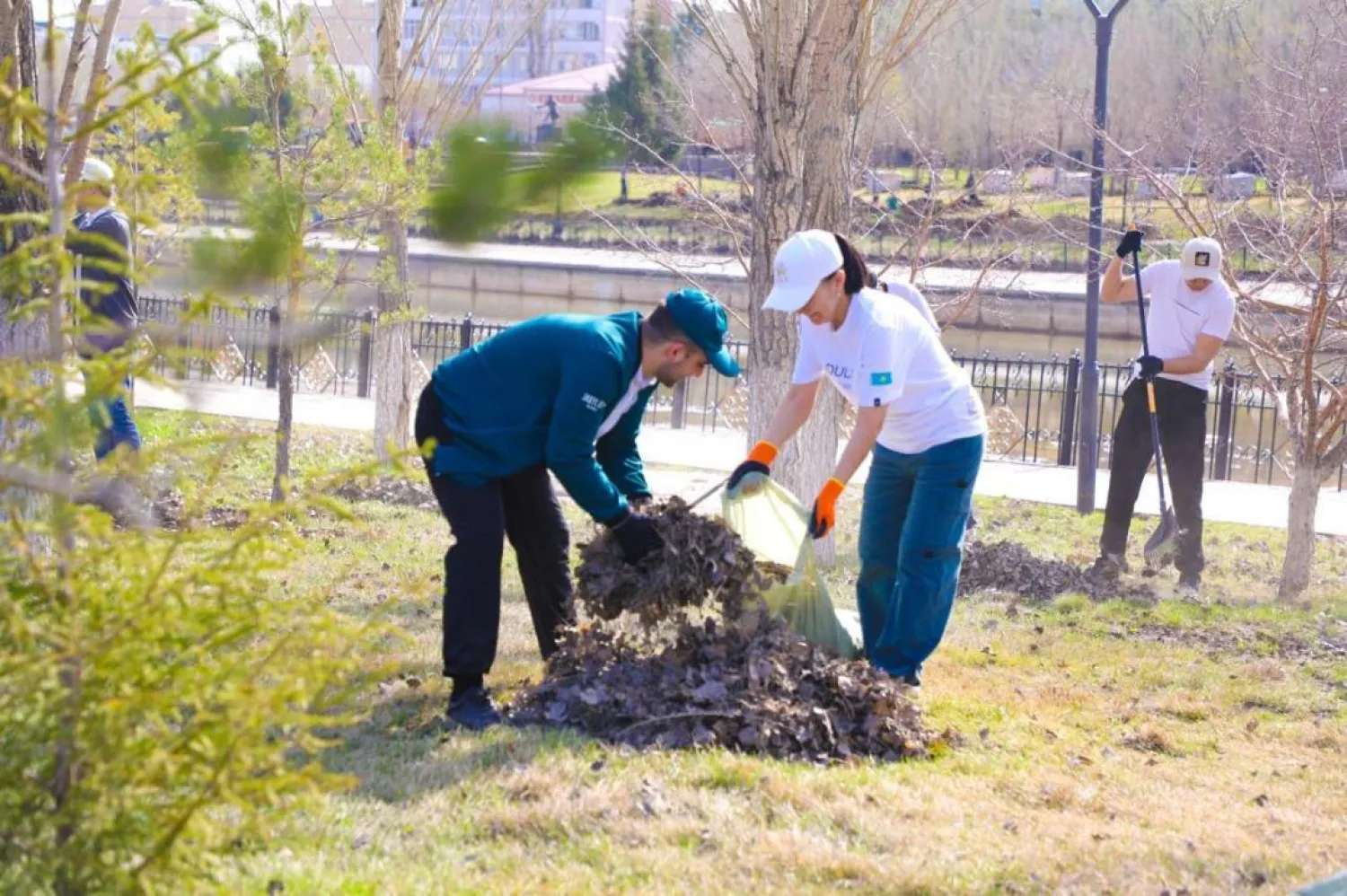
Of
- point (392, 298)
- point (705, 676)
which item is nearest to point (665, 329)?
point (705, 676)

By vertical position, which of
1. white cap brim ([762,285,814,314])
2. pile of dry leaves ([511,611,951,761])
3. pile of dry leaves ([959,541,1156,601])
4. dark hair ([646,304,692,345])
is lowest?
pile of dry leaves ([959,541,1156,601])

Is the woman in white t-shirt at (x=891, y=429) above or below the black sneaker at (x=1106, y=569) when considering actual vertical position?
above

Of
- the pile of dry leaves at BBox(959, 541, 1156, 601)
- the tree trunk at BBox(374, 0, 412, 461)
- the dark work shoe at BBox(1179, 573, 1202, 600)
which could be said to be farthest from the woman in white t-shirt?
the tree trunk at BBox(374, 0, 412, 461)

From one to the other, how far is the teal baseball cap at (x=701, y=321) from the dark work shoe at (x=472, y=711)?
→ 4.34 ft

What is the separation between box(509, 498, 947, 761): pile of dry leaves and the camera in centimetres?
485

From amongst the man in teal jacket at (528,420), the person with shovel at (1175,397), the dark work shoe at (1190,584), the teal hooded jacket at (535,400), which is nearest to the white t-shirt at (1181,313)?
the person with shovel at (1175,397)

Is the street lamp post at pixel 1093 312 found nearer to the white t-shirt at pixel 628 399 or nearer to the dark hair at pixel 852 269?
the dark hair at pixel 852 269

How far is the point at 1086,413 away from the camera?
37.1 feet

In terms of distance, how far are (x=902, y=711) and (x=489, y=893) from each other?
1.92 metres

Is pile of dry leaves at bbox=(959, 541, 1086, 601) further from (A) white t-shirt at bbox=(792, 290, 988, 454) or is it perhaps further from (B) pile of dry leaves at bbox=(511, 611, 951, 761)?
(B) pile of dry leaves at bbox=(511, 611, 951, 761)

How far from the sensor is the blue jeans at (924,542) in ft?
17.9

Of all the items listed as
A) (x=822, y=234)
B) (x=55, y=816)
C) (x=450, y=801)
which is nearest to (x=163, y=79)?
(x=55, y=816)

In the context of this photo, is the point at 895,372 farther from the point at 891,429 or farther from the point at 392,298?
the point at 392,298

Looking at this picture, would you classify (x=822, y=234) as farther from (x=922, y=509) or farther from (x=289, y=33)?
(x=289, y=33)
